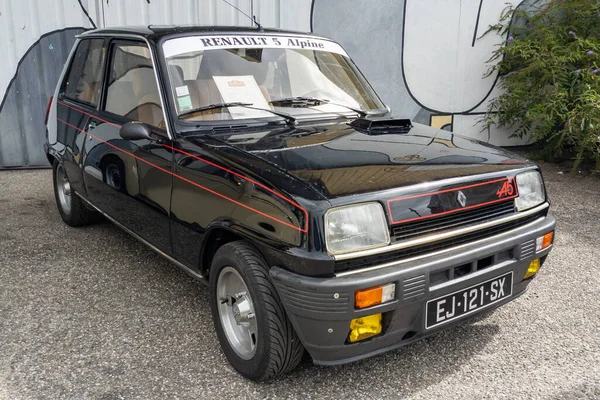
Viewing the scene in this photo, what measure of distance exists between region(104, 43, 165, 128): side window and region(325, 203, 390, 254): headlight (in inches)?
52.2

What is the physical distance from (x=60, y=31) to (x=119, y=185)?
13.0ft

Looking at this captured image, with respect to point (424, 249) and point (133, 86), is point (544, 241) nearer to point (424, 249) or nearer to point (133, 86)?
point (424, 249)

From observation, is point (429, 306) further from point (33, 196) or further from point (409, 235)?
point (33, 196)

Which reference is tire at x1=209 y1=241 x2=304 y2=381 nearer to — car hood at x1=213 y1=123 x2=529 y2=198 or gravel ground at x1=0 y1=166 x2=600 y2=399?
gravel ground at x1=0 y1=166 x2=600 y2=399

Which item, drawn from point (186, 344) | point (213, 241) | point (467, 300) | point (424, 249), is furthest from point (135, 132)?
point (467, 300)

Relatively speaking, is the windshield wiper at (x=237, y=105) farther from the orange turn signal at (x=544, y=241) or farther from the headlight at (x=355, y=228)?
the orange turn signal at (x=544, y=241)

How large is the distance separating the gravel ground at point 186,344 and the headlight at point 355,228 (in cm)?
76

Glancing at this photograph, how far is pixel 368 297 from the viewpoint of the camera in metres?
2.13

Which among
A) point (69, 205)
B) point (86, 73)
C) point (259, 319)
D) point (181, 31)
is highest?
point (181, 31)

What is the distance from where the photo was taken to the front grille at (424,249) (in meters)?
2.16

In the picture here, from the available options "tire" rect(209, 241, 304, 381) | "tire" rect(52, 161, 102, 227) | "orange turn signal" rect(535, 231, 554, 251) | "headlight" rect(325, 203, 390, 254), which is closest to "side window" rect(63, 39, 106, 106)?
"tire" rect(52, 161, 102, 227)

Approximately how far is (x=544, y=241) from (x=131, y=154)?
234cm

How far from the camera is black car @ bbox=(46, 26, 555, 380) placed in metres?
2.18

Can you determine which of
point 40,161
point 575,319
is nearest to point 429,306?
point 575,319
